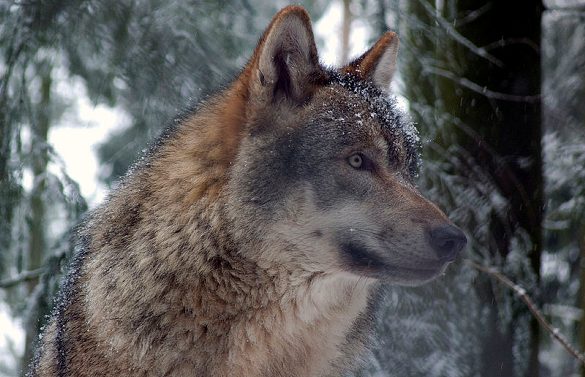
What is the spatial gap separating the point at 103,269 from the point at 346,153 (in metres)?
1.17

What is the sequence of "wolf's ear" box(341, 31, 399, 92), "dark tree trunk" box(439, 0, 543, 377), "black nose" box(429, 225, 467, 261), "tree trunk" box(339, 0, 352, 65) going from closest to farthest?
"black nose" box(429, 225, 467, 261) < "wolf's ear" box(341, 31, 399, 92) < "dark tree trunk" box(439, 0, 543, 377) < "tree trunk" box(339, 0, 352, 65)

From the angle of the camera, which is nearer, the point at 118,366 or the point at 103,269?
the point at 118,366

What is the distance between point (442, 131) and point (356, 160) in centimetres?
183

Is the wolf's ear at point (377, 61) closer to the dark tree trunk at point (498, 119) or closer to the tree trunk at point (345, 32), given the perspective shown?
the dark tree trunk at point (498, 119)

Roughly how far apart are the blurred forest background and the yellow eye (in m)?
1.74

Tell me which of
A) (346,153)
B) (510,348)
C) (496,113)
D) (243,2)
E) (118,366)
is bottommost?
(510,348)

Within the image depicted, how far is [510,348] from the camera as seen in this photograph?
435cm

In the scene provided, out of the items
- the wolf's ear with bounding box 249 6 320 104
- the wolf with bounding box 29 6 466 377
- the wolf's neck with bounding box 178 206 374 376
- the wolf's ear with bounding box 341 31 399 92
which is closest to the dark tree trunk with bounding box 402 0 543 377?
the wolf's ear with bounding box 341 31 399 92

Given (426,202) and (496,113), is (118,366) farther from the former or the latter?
(496,113)

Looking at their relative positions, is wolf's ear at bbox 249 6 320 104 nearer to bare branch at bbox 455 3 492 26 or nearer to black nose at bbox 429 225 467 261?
black nose at bbox 429 225 467 261

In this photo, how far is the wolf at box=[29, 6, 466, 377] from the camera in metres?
2.80

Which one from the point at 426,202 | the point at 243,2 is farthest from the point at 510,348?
the point at 243,2

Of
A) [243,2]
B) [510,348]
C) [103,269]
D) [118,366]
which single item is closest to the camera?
[118,366]

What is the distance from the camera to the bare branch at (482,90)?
14.1 feet
